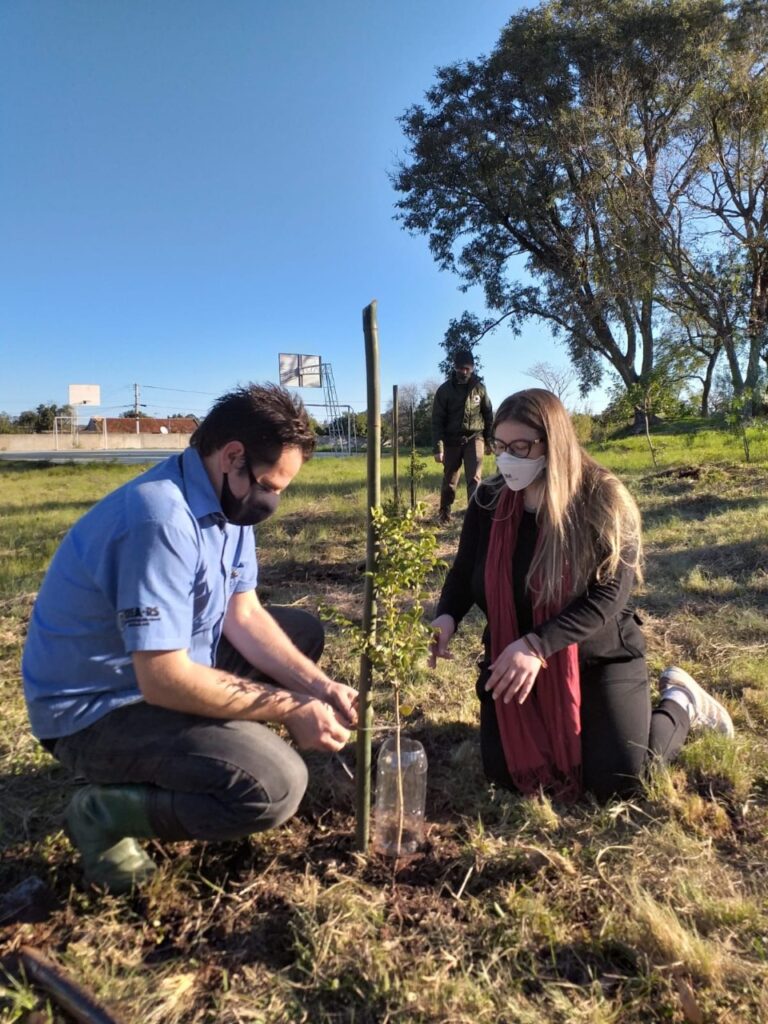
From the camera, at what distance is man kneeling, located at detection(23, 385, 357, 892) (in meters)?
1.66

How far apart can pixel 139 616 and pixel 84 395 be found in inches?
1843

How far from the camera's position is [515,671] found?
81.0 inches

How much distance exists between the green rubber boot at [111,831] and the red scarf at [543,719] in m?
1.18

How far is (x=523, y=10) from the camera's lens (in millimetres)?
18266

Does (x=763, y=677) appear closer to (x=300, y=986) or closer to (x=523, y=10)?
(x=300, y=986)

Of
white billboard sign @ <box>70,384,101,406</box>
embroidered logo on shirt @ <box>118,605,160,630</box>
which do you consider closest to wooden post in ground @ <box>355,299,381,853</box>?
embroidered logo on shirt @ <box>118,605,160,630</box>

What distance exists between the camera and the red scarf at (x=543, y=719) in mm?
2242

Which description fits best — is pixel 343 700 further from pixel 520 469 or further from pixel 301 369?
pixel 301 369

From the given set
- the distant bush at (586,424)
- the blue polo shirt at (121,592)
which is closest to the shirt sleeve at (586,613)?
the blue polo shirt at (121,592)

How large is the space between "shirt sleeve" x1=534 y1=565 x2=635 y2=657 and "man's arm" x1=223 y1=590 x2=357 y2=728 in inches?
29.6

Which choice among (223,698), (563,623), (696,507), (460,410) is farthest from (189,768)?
(696,507)

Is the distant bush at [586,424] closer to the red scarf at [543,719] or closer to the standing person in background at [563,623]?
the standing person in background at [563,623]

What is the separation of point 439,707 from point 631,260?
42.1 ft

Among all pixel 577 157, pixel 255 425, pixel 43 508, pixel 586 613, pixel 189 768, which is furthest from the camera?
pixel 577 157
